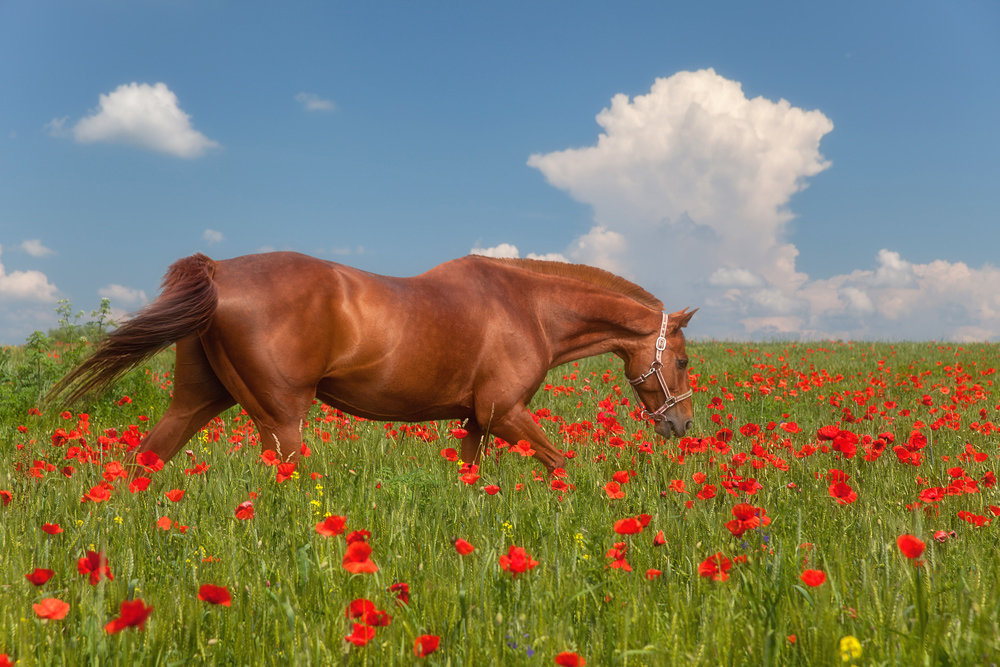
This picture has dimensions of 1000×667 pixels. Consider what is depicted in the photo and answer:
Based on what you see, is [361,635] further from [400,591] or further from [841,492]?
[841,492]

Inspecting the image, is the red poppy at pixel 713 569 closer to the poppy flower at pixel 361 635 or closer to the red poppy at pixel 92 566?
the poppy flower at pixel 361 635

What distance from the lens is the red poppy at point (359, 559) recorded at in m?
1.83

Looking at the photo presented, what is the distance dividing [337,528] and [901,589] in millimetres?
2092

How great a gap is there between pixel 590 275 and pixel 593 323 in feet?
1.54

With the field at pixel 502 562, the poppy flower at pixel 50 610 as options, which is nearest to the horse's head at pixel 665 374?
the field at pixel 502 562

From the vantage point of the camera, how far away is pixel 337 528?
7.19ft

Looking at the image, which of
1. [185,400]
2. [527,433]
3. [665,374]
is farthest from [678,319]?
[185,400]

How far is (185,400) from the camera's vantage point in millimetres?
5156

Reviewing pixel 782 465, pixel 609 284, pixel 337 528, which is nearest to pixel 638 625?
pixel 337 528

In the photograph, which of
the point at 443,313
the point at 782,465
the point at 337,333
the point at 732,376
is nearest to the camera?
the point at 782,465

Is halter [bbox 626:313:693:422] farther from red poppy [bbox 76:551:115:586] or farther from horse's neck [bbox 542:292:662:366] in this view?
red poppy [bbox 76:551:115:586]

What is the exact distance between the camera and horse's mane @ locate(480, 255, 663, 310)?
20.8 feet

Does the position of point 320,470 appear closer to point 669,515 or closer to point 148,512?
point 148,512

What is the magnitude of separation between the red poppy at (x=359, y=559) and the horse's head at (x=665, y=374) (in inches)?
196
